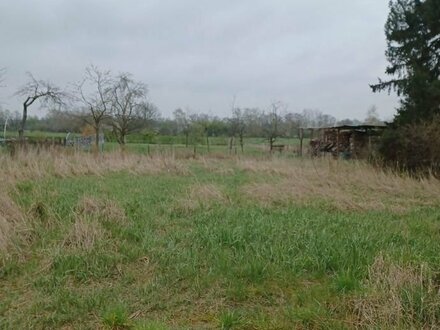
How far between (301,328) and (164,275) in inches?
69.0

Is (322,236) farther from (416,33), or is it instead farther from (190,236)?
(416,33)

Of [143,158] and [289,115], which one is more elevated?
[289,115]

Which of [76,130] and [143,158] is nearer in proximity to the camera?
[143,158]

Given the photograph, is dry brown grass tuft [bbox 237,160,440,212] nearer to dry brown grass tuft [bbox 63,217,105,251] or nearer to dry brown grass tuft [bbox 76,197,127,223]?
dry brown grass tuft [bbox 76,197,127,223]

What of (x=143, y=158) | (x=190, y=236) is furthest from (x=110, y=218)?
(x=143, y=158)

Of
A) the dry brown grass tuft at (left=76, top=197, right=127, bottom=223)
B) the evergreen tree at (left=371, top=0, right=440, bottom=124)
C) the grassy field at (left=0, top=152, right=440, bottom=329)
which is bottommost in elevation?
the grassy field at (left=0, top=152, right=440, bottom=329)

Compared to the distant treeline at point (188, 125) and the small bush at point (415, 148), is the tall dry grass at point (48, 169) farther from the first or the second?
the distant treeline at point (188, 125)

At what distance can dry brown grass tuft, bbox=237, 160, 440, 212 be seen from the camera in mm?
8727

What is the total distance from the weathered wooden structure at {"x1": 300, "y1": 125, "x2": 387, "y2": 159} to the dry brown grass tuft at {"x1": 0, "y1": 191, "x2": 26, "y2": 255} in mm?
21450

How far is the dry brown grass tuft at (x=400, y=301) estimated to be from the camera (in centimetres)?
320

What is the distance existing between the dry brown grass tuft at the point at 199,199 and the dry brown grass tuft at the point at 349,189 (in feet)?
2.92

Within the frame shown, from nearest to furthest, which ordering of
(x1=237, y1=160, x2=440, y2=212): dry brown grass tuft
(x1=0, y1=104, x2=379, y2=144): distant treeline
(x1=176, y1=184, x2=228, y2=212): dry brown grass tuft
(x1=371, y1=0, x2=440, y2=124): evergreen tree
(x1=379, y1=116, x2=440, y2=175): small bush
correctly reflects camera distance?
(x1=176, y1=184, x2=228, y2=212): dry brown grass tuft → (x1=237, y1=160, x2=440, y2=212): dry brown grass tuft → (x1=379, y1=116, x2=440, y2=175): small bush → (x1=371, y1=0, x2=440, y2=124): evergreen tree → (x1=0, y1=104, x2=379, y2=144): distant treeline

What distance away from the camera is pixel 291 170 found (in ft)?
49.5

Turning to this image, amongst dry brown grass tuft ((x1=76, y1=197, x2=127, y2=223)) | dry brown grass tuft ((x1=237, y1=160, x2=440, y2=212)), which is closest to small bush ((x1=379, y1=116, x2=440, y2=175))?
dry brown grass tuft ((x1=237, y1=160, x2=440, y2=212))
